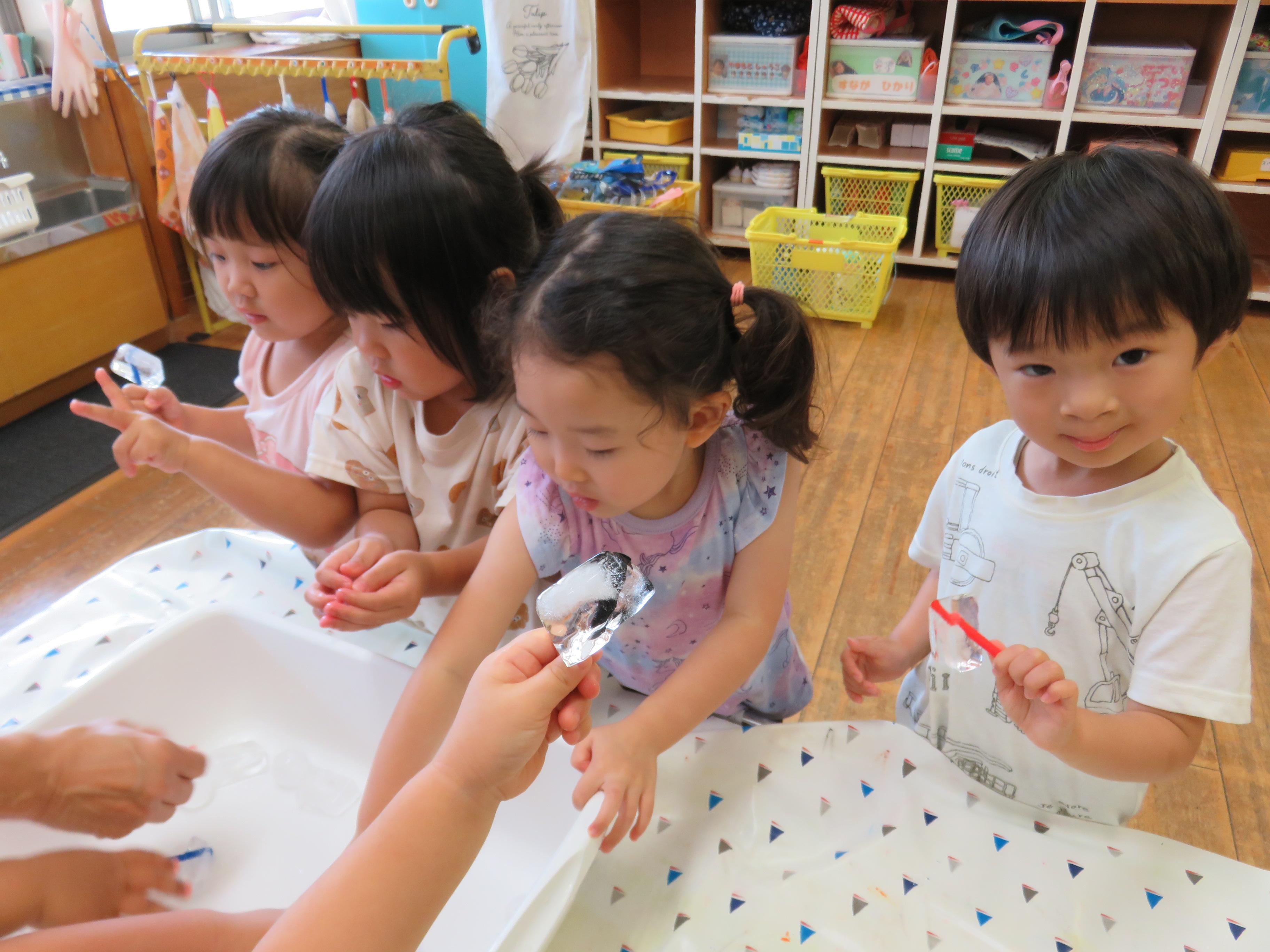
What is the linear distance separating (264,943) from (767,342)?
20.2 inches

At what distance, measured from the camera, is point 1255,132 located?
2.77 m

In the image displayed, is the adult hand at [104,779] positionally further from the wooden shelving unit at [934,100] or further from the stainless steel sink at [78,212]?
the wooden shelving unit at [934,100]

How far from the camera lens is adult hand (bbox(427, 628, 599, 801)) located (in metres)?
0.49

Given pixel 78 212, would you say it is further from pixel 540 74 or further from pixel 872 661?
pixel 872 661

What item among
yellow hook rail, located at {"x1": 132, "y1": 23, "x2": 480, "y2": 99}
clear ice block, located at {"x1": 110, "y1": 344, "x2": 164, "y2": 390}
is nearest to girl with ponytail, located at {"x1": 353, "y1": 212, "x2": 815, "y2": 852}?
clear ice block, located at {"x1": 110, "y1": 344, "x2": 164, "y2": 390}

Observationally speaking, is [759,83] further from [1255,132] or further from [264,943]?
[264,943]

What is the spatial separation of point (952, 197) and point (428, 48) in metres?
2.04

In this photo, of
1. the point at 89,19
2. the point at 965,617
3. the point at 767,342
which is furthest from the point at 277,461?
the point at 89,19

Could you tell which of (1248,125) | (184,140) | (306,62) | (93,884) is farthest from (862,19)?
(93,884)

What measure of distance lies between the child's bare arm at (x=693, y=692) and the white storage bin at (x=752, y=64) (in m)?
2.70

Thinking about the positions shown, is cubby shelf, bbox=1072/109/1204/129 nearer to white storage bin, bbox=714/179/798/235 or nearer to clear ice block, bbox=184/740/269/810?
white storage bin, bbox=714/179/798/235

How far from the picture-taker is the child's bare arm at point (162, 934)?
1.77 ft

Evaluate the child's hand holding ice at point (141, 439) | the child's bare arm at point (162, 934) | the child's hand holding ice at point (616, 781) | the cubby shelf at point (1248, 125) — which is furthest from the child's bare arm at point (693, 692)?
the cubby shelf at point (1248, 125)

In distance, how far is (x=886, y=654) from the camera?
83 cm
